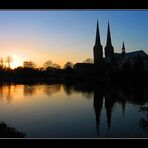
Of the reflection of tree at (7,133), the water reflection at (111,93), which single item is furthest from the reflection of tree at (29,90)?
the reflection of tree at (7,133)

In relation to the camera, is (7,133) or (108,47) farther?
(108,47)

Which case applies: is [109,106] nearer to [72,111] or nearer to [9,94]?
[72,111]

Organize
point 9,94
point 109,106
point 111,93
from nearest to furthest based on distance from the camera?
point 109,106
point 9,94
point 111,93

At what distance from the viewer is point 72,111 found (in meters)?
10.6

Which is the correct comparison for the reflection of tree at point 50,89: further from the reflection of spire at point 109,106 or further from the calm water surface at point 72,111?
the reflection of spire at point 109,106

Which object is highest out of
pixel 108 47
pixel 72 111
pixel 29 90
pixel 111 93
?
pixel 108 47

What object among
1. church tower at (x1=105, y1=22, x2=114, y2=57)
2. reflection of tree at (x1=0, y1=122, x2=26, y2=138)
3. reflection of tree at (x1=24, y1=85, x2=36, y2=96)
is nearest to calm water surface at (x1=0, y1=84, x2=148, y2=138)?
reflection of tree at (x1=24, y1=85, x2=36, y2=96)

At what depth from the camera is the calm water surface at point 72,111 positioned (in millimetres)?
7910

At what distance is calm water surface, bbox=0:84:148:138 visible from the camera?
26.0 feet

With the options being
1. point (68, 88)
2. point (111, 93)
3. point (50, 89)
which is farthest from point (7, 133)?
point (68, 88)

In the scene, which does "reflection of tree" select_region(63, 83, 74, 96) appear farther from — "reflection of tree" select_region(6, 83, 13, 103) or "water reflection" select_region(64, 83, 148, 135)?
"reflection of tree" select_region(6, 83, 13, 103)

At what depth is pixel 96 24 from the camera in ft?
82.3
